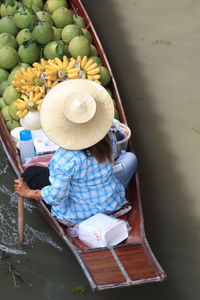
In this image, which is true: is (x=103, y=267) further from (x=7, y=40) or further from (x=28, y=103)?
(x=7, y=40)

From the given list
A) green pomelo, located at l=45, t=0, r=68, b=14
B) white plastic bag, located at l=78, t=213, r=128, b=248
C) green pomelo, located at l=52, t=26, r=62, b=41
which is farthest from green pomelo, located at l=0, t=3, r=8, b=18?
white plastic bag, located at l=78, t=213, r=128, b=248

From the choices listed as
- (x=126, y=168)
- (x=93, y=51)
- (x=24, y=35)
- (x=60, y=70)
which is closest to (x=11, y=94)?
(x=60, y=70)

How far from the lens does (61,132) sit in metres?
2.72

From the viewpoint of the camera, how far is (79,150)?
9.16 feet

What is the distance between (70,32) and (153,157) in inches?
61.6

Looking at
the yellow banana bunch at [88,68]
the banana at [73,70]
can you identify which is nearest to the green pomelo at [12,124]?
the banana at [73,70]

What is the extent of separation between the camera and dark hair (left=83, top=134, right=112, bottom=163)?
111 inches

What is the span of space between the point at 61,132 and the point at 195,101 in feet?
8.76

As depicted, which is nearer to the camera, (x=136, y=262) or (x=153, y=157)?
(x=136, y=262)

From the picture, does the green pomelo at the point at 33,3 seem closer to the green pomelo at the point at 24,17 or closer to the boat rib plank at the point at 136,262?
the green pomelo at the point at 24,17

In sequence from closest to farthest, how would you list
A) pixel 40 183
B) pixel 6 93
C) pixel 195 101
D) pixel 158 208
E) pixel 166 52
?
pixel 40 183 < pixel 158 208 < pixel 6 93 < pixel 195 101 < pixel 166 52

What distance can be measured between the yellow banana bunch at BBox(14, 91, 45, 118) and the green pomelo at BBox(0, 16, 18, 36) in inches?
41.6

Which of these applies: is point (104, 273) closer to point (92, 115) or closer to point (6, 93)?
point (92, 115)

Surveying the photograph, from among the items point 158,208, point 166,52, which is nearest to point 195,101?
point 166,52
